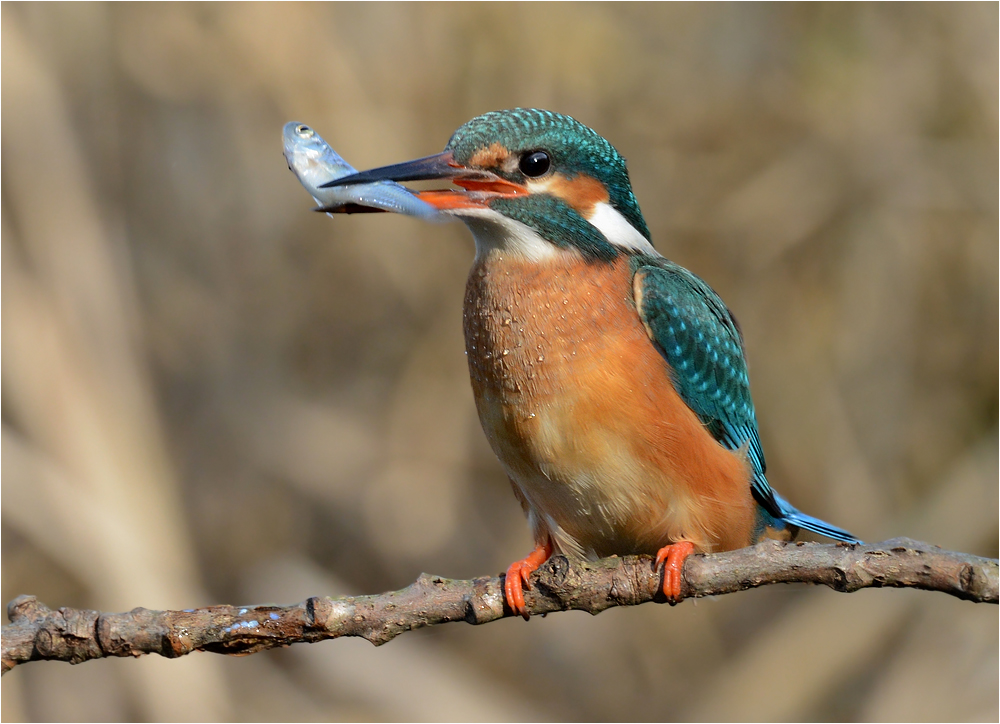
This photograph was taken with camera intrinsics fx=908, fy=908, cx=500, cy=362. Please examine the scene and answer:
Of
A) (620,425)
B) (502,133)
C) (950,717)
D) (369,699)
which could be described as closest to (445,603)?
(620,425)

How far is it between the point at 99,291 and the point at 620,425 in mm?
2949

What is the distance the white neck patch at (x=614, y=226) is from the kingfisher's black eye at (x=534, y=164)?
192 mm

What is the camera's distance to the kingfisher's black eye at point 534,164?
7.11 feet

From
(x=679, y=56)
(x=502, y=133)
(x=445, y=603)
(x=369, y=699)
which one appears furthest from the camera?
(x=679, y=56)

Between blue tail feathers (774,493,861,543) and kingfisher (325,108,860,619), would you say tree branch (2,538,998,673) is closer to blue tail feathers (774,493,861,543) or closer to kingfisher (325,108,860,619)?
kingfisher (325,108,860,619)

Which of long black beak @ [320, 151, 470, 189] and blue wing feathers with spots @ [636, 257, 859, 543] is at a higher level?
long black beak @ [320, 151, 470, 189]

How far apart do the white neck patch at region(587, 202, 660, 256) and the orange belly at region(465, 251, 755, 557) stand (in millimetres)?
71

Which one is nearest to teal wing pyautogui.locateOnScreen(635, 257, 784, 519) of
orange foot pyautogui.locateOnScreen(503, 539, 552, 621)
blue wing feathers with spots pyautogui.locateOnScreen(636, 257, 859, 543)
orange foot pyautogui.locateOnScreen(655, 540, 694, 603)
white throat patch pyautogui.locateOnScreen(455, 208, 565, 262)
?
Result: blue wing feathers with spots pyautogui.locateOnScreen(636, 257, 859, 543)

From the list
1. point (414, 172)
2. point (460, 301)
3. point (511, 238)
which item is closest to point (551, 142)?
point (511, 238)

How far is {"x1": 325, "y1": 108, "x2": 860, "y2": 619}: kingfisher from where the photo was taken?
215 cm

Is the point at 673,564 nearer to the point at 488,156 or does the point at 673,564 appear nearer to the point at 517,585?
the point at 517,585

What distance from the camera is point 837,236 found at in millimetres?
4668

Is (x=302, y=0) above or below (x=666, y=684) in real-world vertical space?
above

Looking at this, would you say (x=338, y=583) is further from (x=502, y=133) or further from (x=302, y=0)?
(x=502, y=133)
